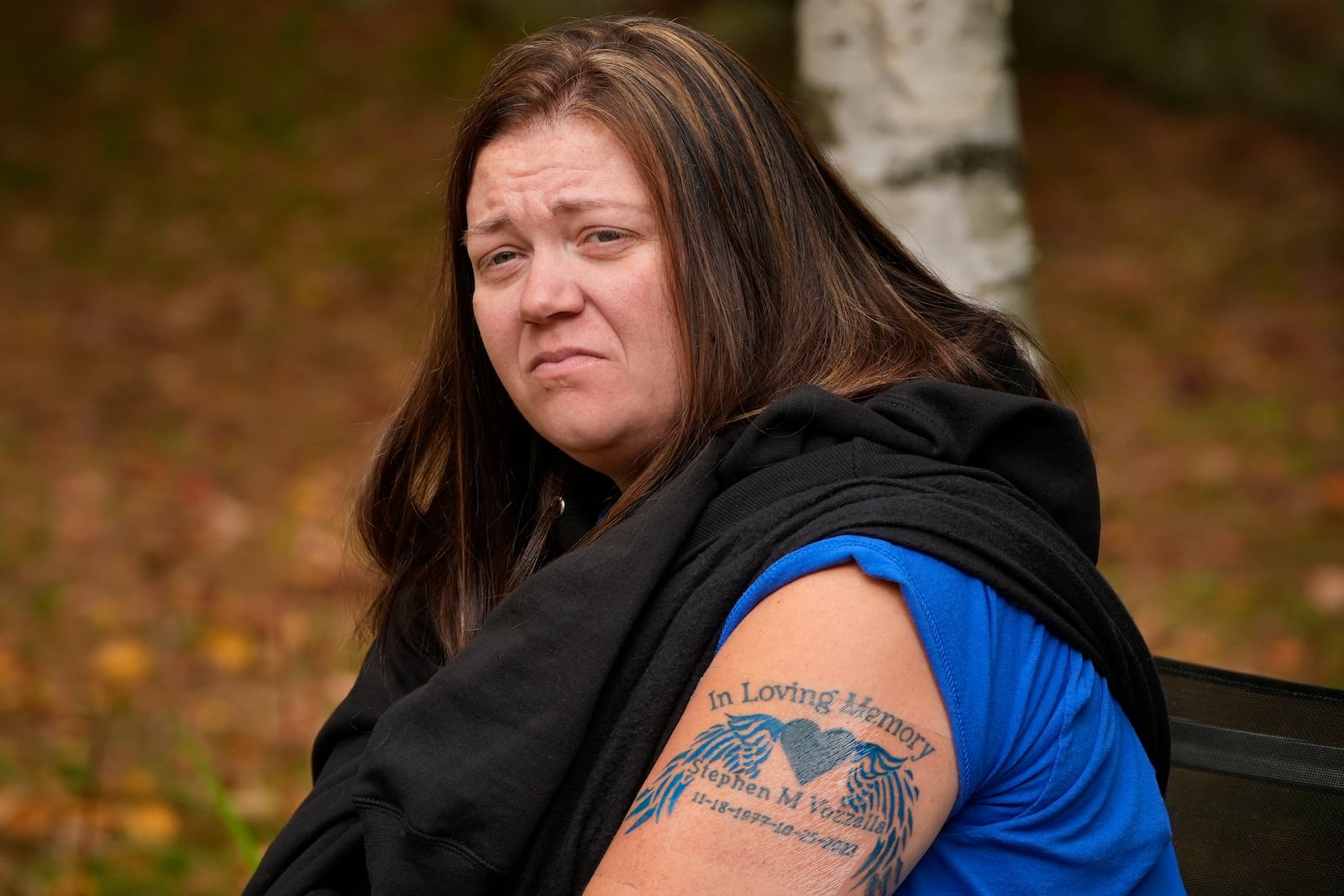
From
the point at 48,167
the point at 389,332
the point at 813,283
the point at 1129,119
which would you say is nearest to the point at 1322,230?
the point at 1129,119

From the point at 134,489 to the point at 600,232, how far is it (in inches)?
174

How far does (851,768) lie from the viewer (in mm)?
1369

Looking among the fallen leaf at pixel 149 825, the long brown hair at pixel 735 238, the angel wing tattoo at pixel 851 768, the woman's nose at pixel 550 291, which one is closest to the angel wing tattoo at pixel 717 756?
the angel wing tattoo at pixel 851 768

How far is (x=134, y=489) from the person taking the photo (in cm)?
565

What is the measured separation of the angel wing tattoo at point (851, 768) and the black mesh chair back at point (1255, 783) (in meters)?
0.83

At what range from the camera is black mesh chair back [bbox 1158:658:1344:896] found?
189 centimetres

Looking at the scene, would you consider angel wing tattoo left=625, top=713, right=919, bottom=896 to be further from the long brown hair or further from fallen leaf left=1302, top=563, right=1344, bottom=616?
fallen leaf left=1302, top=563, right=1344, bottom=616

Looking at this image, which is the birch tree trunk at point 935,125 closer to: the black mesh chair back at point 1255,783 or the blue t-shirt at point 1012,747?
the black mesh chair back at point 1255,783

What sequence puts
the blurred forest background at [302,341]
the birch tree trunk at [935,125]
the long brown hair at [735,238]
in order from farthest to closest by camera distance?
1. the blurred forest background at [302,341]
2. the birch tree trunk at [935,125]
3. the long brown hair at [735,238]

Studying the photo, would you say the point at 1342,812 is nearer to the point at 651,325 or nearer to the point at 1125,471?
the point at 651,325

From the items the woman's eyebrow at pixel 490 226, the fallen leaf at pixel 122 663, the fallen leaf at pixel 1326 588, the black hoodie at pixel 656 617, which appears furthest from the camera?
the fallen leaf at pixel 1326 588

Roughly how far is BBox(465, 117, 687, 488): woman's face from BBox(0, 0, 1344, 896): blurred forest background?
19.8 inches

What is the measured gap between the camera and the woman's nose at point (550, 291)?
1.86 meters

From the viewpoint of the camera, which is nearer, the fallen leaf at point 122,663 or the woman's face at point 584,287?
the woman's face at point 584,287
